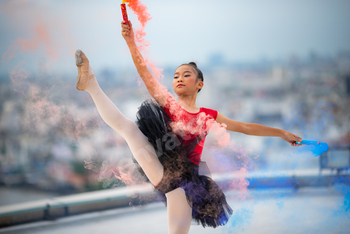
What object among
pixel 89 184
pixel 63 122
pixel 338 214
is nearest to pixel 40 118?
pixel 63 122

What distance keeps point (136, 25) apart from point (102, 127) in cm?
82

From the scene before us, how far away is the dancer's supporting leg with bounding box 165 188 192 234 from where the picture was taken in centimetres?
112

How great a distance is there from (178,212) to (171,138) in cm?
30

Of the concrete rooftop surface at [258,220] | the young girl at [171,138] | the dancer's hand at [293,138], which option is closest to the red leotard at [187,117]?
the young girl at [171,138]

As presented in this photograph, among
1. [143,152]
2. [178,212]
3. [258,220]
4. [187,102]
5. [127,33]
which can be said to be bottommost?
[178,212]

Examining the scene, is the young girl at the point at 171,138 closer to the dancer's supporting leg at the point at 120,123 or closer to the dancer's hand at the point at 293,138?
the dancer's supporting leg at the point at 120,123

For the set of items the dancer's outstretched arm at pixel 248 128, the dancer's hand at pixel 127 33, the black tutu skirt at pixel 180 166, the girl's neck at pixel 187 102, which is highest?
the dancer's hand at pixel 127 33

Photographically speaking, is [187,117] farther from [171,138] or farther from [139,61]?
[139,61]

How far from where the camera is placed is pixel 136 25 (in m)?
1.25

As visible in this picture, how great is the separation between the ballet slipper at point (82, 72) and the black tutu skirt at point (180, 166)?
26cm

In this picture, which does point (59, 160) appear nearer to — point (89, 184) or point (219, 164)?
point (89, 184)

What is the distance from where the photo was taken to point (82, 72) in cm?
113

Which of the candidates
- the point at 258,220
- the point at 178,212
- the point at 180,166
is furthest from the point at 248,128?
the point at 258,220

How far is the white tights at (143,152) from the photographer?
1.11 metres
